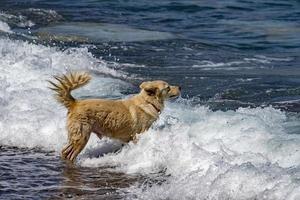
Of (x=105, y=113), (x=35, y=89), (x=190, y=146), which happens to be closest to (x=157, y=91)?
(x=105, y=113)

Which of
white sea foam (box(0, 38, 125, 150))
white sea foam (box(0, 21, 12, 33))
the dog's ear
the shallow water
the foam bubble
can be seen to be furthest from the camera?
white sea foam (box(0, 21, 12, 33))

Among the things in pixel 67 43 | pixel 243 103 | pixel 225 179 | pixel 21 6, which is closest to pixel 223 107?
pixel 243 103

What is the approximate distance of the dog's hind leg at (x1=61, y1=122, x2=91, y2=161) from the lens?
9406 mm

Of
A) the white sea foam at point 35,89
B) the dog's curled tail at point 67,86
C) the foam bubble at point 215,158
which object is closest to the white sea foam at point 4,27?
the white sea foam at point 35,89

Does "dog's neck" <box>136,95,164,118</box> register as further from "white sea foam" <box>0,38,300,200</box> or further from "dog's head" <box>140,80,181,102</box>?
"white sea foam" <box>0,38,300,200</box>

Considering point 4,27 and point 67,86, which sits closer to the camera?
point 67,86

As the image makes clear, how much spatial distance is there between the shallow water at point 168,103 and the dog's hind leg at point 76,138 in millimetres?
167

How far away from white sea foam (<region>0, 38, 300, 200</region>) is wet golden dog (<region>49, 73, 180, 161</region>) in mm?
200

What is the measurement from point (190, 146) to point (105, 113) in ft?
3.74

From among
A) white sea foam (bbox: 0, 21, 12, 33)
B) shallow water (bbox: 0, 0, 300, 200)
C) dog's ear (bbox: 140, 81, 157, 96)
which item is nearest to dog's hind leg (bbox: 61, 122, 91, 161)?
shallow water (bbox: 0, 0, 300, 200)

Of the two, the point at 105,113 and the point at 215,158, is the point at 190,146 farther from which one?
the point at 105,113

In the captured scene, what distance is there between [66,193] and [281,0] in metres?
23.2

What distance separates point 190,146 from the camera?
9.43m

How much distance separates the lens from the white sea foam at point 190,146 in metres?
8.05
